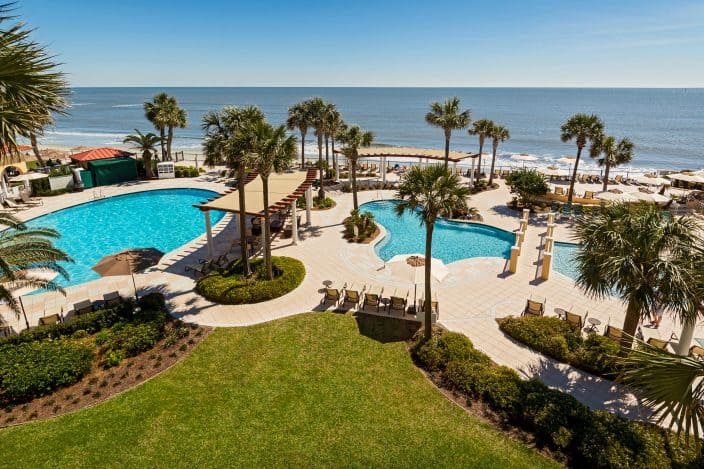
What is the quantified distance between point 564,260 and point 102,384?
885 inches

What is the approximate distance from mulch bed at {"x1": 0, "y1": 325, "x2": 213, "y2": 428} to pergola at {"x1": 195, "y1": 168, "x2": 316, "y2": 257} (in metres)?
6.84

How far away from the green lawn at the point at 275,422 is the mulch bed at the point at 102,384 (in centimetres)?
41

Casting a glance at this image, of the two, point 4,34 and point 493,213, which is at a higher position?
point 4,34

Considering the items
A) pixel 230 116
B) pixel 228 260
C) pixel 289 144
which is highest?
pixel 230 116

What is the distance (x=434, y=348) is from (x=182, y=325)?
31.5 feet

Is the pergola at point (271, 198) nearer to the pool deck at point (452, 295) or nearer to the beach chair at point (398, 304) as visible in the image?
the pool deck at point (452, 295)

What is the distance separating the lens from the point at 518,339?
14.6m

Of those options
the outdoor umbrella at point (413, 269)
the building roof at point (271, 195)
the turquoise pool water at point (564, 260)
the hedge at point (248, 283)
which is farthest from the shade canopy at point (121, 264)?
the turquoise pool water at point (564, 260)

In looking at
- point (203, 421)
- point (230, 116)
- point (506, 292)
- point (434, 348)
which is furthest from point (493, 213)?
point (203, 421)

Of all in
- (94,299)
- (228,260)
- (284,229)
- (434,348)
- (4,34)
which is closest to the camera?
(4,34)

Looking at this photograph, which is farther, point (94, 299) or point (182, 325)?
point (94, 299)

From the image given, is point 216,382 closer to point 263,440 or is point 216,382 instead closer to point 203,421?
point 203,421

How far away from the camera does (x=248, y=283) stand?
17.9m

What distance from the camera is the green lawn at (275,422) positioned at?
9.88m
